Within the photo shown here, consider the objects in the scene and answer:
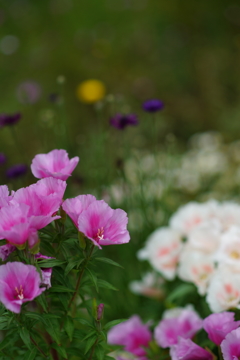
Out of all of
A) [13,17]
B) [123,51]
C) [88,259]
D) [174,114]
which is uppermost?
[88,259]

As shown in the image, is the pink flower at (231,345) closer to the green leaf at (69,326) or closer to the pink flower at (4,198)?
the green leaf at (69,326)

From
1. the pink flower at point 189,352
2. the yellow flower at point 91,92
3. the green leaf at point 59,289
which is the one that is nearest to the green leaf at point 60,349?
the green leaf at point 59,289

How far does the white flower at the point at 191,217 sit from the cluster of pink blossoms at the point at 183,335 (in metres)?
0.26

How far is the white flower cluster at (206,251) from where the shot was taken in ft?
3.33

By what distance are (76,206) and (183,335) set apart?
18.2 inches

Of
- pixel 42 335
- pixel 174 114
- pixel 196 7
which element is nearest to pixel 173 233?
pixel 42 335

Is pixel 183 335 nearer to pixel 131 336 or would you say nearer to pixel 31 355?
pixel 131 336

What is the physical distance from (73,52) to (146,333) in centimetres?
314

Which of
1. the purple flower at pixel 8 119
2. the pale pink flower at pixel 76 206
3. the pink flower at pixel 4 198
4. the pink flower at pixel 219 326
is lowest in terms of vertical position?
the pink flower at pixel 219 326

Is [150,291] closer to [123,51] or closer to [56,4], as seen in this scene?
[123,51]

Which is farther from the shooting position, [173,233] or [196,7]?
[196,7]

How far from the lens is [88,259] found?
732 millimetres

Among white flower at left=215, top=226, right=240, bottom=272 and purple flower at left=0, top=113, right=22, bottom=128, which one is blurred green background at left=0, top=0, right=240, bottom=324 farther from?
white flower at left=215, top=226, right=240, bottom=272

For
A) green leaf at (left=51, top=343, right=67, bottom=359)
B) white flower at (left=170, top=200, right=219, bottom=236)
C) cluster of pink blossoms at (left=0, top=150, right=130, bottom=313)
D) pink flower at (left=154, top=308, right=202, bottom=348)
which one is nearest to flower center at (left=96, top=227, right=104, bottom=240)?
cluster of pink blossoms at (left=0, top=150, right=130, bottom=313)
